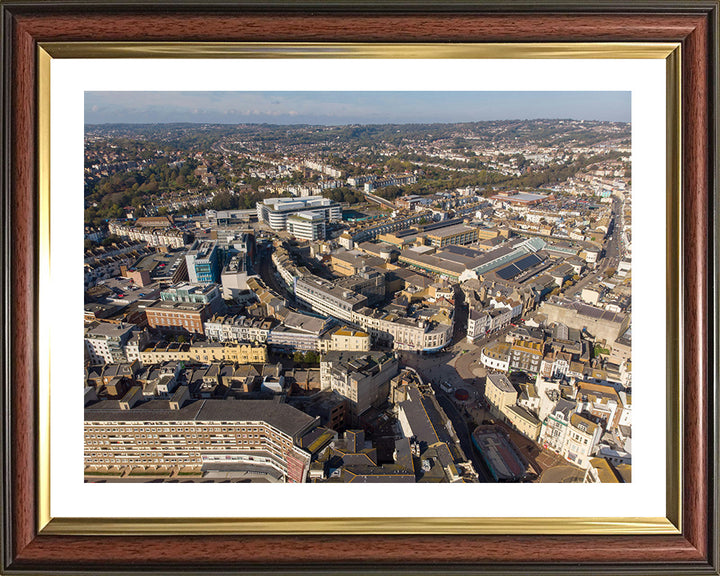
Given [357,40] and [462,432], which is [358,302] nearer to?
[462,432]

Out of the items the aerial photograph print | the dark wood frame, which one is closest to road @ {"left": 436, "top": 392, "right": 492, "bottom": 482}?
the aerial photograph print

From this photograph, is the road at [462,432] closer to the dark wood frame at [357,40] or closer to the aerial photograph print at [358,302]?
the aerial photograph print at [358,302]

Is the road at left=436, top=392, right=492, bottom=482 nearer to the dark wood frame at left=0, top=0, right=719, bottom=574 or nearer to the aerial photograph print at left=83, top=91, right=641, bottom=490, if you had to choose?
the aerial photograph print at left=83, top=91, right=641, bottom=490

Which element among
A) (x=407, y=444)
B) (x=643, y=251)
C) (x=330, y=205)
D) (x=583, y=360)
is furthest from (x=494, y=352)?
(x=330, y=205)

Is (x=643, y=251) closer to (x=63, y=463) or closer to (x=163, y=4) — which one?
(x=163, y=4)

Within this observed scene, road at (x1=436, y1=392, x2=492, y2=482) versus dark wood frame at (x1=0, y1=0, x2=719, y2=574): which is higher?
dark wood frame at (x1=0, y1=0, x2=719, y2=574)

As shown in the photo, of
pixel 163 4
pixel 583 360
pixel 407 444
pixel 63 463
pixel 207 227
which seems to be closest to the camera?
pixel 163 4

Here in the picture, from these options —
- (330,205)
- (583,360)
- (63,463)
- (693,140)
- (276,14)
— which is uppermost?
(330,205)

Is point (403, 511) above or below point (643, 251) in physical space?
below
